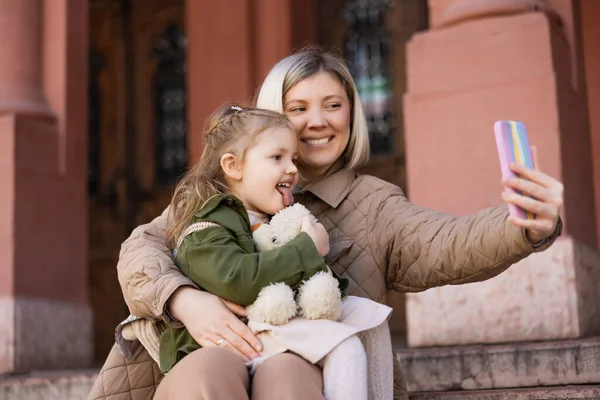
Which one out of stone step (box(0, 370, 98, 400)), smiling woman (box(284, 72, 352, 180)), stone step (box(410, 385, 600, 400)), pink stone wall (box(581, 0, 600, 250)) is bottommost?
stone step (box(0, 370, 98, 400))

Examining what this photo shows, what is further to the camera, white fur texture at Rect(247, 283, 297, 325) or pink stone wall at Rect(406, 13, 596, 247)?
pink stone wall at Rect(406, 13, 596, 247)

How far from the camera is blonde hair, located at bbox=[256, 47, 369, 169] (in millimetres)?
3504

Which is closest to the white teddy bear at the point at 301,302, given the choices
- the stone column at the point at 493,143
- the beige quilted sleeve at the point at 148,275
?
the beige quilted sleeve at the point at 148,275

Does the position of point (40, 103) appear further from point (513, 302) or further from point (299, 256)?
point (299, 256)

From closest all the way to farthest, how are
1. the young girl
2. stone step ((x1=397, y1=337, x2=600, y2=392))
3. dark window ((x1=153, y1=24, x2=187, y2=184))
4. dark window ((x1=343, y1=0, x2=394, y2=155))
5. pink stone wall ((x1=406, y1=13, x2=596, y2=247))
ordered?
the young girl
stone step ((x1=397, y1=337, x2=600, y2=392))
pink stone wall ((x1=406, y1=13, x2=596, y2=247))
dark window ((x1=343, y1=0, x2=394, y2=155))
dark window ((x1=153, y1=24, x2=187, y2=184))

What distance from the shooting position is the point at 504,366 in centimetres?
419

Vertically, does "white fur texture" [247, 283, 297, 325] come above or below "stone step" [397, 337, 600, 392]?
above

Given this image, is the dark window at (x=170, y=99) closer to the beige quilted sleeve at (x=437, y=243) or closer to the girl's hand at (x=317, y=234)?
the beige quilted sleeve at (x=437, y=243)

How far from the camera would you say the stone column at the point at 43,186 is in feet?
20.3

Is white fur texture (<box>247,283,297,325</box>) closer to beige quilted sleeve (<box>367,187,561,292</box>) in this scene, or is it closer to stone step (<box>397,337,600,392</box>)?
beige quilted sleeve (<box>367,187,561,292</box>)

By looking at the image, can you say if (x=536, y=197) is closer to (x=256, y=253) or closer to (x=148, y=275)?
(x=256, y=253)

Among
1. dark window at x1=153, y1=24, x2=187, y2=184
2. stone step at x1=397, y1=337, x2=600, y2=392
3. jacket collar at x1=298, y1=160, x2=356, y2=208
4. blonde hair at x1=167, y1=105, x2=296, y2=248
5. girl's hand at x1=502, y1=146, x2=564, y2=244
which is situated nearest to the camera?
girl's hand at x1=502, y1=146, x2=564, y2=244

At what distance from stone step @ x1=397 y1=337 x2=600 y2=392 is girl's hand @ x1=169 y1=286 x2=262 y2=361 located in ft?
5.19

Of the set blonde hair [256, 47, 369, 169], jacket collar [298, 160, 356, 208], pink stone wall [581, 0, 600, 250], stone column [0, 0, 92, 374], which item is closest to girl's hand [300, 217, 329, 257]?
jacket collar [298, 160, 356, 208]
